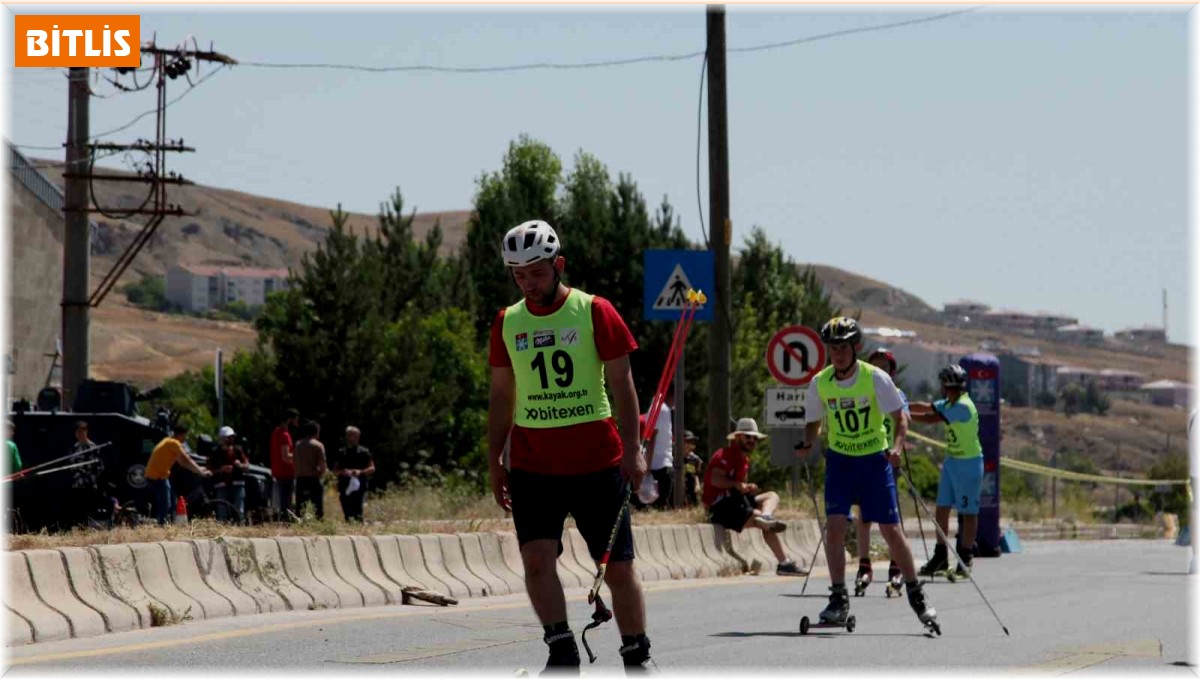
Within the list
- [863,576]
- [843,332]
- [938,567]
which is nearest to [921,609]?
[843,332]

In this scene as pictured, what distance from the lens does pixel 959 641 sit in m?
11.7

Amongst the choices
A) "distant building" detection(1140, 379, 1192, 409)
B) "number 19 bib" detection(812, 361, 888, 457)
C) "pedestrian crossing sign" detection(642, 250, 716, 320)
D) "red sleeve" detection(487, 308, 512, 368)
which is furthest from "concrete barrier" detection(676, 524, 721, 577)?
"distant building" detection(1140, 379, 1192, 409)

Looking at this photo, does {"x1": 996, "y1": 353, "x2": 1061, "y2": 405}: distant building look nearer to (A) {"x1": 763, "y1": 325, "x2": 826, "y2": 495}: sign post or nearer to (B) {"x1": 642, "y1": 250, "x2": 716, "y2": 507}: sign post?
(A) {"x1": 763, "y1": 325, "x2": 826, "y2": 495}: sign post

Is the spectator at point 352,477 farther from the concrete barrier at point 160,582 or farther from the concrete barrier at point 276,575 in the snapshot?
the concrete barrier at point 160,582

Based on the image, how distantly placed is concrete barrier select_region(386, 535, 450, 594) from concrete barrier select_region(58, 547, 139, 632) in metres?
3.11

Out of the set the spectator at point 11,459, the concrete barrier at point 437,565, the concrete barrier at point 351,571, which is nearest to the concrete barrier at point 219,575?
the concrete barrier at point 351,571

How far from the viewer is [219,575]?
1280 cm

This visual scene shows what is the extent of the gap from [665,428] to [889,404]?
9.10m

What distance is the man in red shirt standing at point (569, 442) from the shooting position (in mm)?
8414

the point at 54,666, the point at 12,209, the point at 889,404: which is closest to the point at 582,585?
the point at 889,404

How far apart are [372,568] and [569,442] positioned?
6196 mm

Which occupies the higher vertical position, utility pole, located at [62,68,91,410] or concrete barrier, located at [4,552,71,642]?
utility pole, located at [62,68,91,410]

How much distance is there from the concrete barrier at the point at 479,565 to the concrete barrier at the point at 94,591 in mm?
4193

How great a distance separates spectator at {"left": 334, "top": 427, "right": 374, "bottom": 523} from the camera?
989 inches
